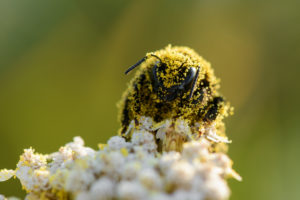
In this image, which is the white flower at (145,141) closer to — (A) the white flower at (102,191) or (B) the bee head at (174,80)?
(B) the bee head at (174,80)

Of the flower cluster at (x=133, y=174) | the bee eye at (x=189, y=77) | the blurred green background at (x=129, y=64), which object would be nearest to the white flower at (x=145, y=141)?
the flower cluster at (x=133, y=174)

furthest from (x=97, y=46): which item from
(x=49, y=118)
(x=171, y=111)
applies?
(x=171, y=111)

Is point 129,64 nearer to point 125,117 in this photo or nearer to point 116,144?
point 125,117

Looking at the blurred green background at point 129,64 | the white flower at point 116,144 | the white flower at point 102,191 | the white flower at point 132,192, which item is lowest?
the white flower at point 132,192

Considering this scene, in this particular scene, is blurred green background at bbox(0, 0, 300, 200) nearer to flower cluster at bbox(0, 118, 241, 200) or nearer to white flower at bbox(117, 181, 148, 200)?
flower cluster at bbox(0, 118, 241, 200)

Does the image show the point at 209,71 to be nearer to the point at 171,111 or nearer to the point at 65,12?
the point at 171,111

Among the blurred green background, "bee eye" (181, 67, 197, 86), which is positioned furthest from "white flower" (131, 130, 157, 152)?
the blurred green background

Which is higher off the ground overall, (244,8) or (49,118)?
(244,8)
